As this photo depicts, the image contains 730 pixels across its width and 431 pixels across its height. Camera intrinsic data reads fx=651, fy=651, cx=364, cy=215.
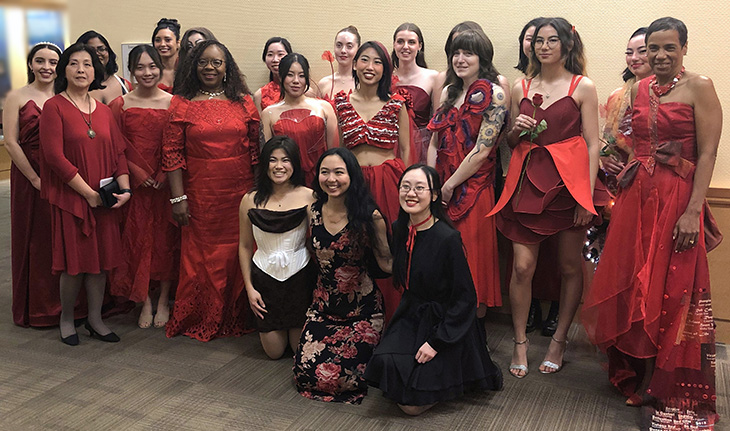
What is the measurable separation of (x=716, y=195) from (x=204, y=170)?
2.49 m

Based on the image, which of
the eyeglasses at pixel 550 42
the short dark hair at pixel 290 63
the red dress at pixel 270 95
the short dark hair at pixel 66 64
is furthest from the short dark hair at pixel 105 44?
the eyeglasses at pixel 550 42

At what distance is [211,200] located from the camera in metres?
3.27

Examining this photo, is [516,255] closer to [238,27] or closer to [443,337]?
[443,337]

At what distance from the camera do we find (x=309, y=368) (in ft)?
8.75

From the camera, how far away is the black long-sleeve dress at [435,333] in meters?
2.43

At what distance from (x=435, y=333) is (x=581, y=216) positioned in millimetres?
783

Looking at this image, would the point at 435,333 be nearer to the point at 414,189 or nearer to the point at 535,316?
the point at 414,189

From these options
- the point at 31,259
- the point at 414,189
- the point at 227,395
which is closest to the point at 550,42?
the point at 414,189

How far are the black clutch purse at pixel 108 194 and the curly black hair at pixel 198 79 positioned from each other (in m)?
0.55

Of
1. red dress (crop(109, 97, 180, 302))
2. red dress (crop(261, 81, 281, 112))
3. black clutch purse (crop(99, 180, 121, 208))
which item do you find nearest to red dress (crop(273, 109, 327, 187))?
red dress (crop(261, 81, 281, 112))

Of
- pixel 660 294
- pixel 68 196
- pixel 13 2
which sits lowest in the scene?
pixel 660 294

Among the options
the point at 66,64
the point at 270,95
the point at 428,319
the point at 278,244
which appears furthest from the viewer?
the point at 270,95

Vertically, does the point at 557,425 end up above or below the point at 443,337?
below

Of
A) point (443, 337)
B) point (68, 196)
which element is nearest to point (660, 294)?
point (443, 337)
